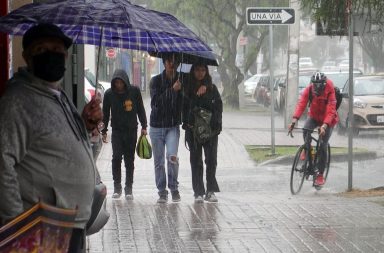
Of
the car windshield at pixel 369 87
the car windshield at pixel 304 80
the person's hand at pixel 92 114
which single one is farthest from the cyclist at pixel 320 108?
the car windshield at pixel 304 80

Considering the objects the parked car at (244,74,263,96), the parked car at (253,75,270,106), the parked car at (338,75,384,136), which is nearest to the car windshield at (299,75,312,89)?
the parked car at (253,75,270,106)

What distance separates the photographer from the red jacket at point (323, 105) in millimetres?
12797

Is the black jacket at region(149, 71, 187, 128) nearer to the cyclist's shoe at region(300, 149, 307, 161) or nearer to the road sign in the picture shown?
the cyclist's shoe at region(300, 149, 307, 161)

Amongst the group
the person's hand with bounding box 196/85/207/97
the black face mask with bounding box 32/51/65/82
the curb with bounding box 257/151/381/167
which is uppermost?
the black face mask with bounding box 32/51/65/82

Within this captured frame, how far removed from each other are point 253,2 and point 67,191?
3544 centimetres

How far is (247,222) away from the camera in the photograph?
9352 mm

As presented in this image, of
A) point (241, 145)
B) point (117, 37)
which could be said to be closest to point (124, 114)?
point (117, 37)

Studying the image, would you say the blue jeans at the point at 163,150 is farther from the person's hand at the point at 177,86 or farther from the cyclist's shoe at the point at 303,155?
the cyclist's shoe at the point at 303,155

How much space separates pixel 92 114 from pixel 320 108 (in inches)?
317

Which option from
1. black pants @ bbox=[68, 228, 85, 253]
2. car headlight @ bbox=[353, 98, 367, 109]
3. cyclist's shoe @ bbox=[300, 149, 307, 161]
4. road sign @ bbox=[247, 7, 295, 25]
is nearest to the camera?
black pants @ bbox=[68, 228, 85, 253]

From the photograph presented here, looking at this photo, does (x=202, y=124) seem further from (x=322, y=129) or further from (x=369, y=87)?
(x=369, y=87)

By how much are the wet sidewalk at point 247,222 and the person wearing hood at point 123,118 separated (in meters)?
0.49

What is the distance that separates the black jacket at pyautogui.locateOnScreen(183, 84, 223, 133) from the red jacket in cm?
229

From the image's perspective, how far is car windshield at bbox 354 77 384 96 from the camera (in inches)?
981
